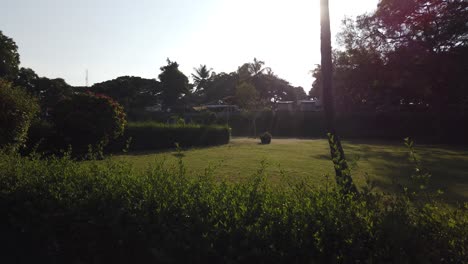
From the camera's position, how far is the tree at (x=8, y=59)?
36.2m

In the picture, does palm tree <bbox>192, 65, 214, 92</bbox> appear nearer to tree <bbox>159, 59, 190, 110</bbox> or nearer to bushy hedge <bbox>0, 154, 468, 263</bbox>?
tree <bbox>159, 59, 190, 110</bbox>

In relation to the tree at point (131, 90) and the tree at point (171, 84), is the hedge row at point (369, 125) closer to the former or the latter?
the tree at point (131, 90)

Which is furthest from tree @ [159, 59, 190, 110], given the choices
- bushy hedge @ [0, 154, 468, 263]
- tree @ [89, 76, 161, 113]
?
bushy hedge @ [0, 154, 468, 263]

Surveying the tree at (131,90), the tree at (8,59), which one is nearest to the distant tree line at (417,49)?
the tree at (131,90)

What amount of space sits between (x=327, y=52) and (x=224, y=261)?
5162 millimetres

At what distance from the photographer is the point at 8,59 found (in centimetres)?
3706

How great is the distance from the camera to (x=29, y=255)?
11.4 ft

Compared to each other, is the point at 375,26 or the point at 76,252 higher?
the point at 375,26

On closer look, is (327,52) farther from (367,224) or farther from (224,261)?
(224,261)

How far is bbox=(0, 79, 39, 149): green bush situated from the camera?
28.5 ft

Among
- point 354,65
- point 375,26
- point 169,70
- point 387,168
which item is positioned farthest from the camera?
point 169,70

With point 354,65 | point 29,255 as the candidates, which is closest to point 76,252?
point 29,255

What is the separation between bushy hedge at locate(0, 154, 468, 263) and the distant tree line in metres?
25.0

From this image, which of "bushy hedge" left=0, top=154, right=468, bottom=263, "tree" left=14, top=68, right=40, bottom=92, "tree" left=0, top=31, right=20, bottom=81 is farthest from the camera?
"tree" left=14, top=68, right=40, bottom=92
